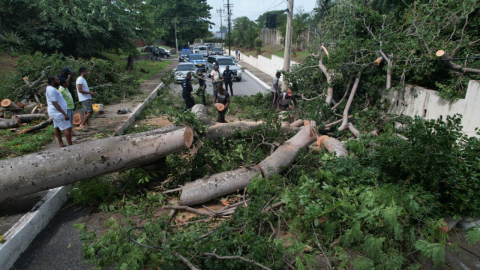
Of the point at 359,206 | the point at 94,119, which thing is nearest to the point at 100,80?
the point at 94,119

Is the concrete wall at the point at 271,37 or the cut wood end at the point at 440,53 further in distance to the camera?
the concrete wall at the point at 271,37

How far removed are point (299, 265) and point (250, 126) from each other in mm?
3305

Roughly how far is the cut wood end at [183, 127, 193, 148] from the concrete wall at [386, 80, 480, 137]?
5530mm

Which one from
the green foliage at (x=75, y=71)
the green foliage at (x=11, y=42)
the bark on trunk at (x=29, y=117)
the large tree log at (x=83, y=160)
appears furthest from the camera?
the green foliage at (x=11, y=42)

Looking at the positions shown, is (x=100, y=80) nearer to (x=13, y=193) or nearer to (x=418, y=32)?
(x=13, y=193)

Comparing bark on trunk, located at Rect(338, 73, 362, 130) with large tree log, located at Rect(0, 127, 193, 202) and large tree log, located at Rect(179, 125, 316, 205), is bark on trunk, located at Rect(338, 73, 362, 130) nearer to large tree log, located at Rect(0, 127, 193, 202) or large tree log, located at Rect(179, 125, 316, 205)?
large tree log, located at Rect(179, 125, 316, 205)

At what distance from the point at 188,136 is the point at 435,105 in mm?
5857

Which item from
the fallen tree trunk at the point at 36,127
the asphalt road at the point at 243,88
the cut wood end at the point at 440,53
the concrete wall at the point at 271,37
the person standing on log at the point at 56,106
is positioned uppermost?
the concrete wall at the point at 271,37

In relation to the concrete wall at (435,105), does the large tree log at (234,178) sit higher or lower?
lower

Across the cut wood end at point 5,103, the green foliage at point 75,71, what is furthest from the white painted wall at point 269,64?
the cut wood end at point 5,103

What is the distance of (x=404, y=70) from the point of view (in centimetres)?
736

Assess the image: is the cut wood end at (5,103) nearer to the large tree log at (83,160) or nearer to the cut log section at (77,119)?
the cut log section at (77,119)

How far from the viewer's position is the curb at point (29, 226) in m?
3.15

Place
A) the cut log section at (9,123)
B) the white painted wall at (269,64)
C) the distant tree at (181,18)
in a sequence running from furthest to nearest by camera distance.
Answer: the distant tree at (181,18), the white painted wall at (269,64), the cut log section at (9,123)
